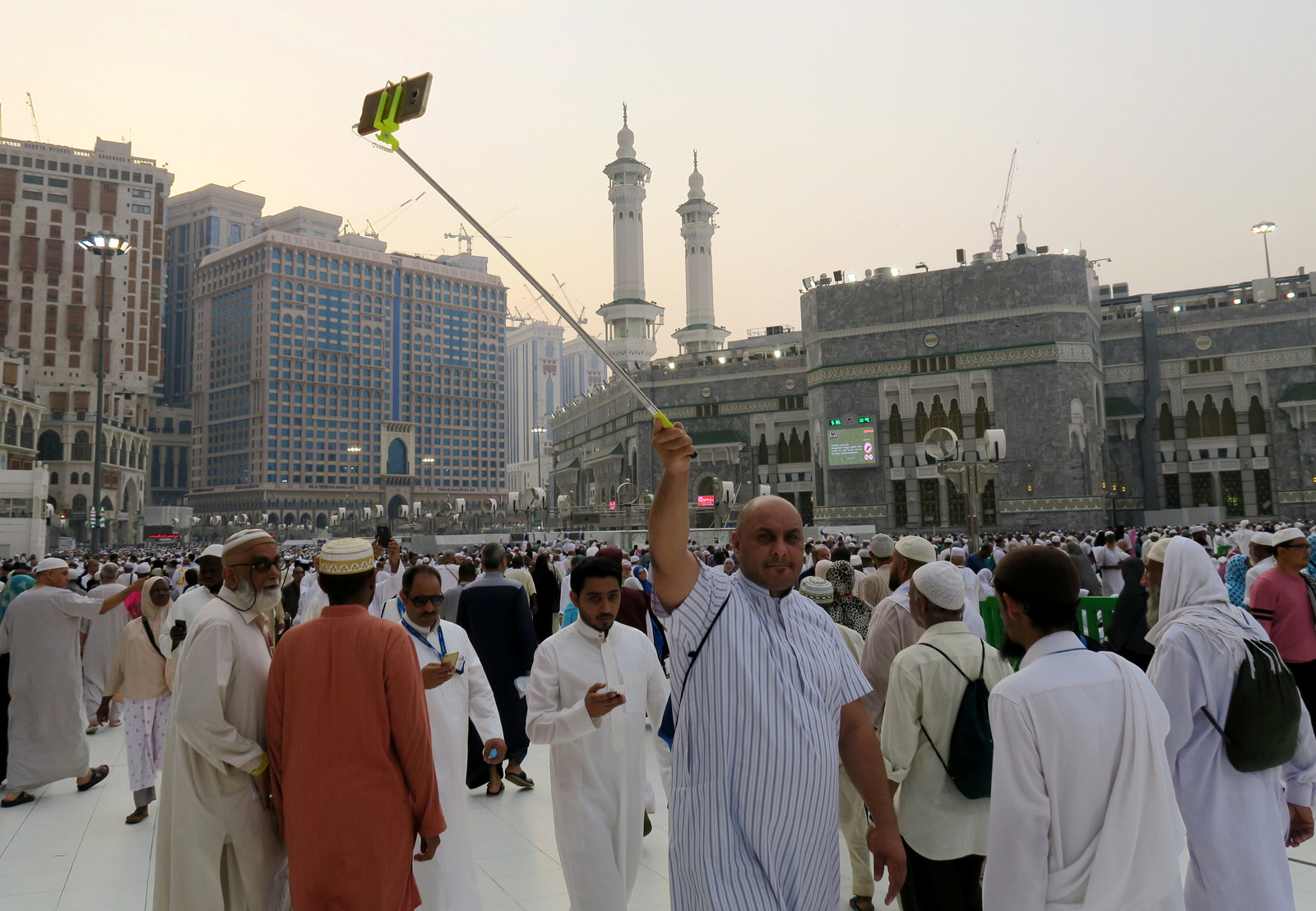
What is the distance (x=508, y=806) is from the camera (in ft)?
20.2

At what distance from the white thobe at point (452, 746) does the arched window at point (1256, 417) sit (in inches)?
1587

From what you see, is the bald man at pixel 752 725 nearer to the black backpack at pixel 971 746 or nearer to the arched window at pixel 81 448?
the black backpack at pixel 971 746

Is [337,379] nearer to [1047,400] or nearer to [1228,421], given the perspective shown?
[1047,400]

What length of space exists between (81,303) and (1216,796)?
88097 millimetres

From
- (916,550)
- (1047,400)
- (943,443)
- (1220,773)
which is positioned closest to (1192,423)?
(1047,400)

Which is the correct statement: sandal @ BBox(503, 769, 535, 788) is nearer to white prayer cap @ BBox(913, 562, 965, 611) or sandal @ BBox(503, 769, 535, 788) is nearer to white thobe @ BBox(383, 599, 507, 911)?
white thobe @ BBox(383, 599, 507, 911)

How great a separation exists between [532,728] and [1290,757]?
2886mm

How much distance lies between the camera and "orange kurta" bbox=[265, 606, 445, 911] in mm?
2824

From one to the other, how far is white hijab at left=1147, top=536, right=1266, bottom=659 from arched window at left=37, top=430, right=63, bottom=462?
251 feet

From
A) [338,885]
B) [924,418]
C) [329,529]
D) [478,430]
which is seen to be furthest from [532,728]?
[478,430]

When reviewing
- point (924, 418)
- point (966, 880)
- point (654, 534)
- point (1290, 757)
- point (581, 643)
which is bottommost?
point (966, 880)

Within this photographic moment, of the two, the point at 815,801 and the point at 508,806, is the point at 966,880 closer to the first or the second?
the point at 815,801

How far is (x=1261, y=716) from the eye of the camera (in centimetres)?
301

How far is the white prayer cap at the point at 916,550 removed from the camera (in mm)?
4664
